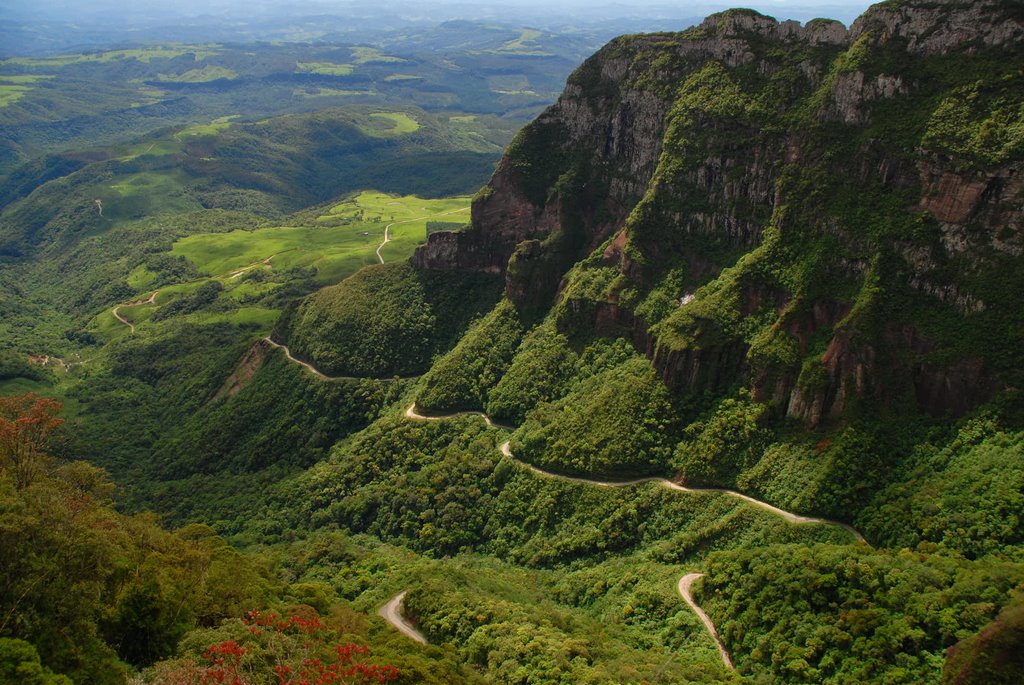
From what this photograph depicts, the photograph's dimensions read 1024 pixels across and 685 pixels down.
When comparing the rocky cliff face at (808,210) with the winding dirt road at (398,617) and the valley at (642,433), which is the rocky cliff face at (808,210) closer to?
the valley at (642,433)

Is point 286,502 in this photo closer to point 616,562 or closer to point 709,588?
point 616,562

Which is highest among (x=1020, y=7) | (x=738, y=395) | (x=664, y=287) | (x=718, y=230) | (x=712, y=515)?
(x=1020, y=7)

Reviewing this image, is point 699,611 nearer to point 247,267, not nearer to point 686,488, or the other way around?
point 686,488

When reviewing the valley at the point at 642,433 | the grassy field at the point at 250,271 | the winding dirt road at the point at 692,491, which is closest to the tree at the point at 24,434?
the valley at the point at 642,433

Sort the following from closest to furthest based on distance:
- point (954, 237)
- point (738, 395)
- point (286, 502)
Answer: point (954, 237), point (738, 395), point (286, 502)

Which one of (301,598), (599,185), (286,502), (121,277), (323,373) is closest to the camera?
(301,598)

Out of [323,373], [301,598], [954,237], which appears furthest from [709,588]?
[323,373]

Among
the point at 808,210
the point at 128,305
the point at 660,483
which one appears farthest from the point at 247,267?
the point at 808,210
